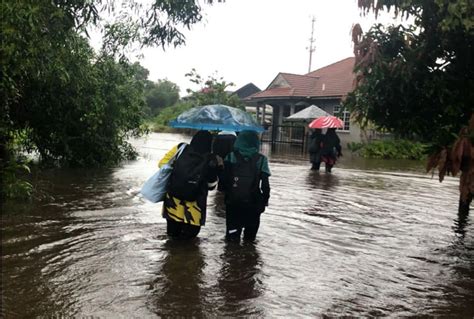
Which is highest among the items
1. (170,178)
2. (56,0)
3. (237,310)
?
(56,0)

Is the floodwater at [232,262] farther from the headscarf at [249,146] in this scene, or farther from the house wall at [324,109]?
the house wall at [324,109]

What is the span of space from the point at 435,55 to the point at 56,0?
5.55m

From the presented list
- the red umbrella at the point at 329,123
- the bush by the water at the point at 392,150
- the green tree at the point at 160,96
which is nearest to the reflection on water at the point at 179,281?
the red umbrella at the point at 329,123

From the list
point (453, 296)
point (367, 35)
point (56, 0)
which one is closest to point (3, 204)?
point (56, 0)

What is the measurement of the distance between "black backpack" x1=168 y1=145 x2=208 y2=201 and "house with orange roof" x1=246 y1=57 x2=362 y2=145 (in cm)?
2348

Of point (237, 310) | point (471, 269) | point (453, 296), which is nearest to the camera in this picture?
point (237, 310)

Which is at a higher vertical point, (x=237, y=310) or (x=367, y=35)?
(x=367, y=35)

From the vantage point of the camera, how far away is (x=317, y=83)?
3578 centimetres

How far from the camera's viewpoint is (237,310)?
4.57 metres

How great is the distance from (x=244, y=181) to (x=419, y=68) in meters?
2.74

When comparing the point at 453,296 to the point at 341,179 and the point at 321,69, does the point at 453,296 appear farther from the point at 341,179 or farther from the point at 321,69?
the point at 321,69

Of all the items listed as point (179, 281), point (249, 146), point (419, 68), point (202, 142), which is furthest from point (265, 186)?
point (419, 68)

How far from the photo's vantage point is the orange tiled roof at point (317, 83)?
3278 centimetres

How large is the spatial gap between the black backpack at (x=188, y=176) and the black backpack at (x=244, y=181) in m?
0.38
